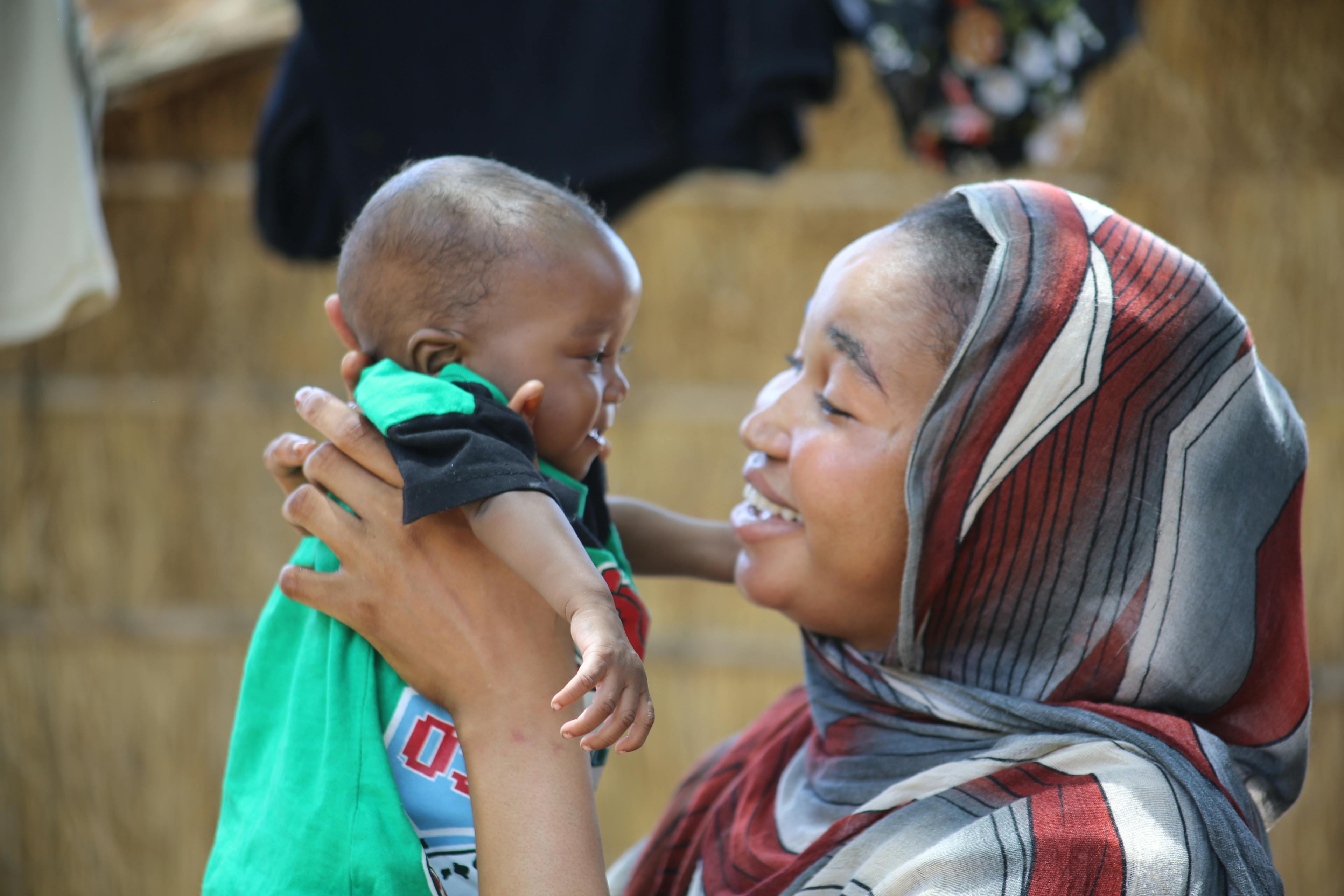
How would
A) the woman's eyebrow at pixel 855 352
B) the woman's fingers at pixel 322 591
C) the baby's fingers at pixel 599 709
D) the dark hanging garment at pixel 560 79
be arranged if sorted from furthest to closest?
the dark hanging garment at pixel 560 79
the woman's eyebrow at pixel 855 352
the woman's fingers at pixel 322 591
the baby's fingers at pixel 599 709

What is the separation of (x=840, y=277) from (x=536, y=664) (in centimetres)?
63

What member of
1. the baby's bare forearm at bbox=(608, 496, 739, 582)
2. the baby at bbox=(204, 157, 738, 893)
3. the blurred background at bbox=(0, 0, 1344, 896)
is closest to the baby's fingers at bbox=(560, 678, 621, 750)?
the baby at bbox=(204, 157, 738, 893)

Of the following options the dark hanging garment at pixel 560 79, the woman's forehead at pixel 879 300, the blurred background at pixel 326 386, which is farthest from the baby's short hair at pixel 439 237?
the blurred background at pixel 326 386

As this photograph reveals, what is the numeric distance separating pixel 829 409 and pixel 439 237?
0.53 m

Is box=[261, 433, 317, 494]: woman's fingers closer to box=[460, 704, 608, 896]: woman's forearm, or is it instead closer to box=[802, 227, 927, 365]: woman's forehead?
box=[460, 704, 608, 896]: woman's forearm

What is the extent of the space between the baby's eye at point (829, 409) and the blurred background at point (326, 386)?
8.38ft

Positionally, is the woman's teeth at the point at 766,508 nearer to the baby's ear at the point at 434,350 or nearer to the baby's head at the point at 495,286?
the baby's head at the point at 495,286

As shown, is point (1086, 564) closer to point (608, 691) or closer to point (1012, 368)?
point (1012, 368)

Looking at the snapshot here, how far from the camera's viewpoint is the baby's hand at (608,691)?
1003 mm

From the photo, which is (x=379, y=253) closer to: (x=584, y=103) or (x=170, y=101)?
(x=584, y=103)

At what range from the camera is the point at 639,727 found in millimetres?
1034

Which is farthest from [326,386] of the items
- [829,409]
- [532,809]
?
[532,809]

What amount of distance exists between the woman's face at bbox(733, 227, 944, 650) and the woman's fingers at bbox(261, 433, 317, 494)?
577mm

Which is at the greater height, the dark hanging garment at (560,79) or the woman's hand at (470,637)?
the dark hanging garment at (560,79)
